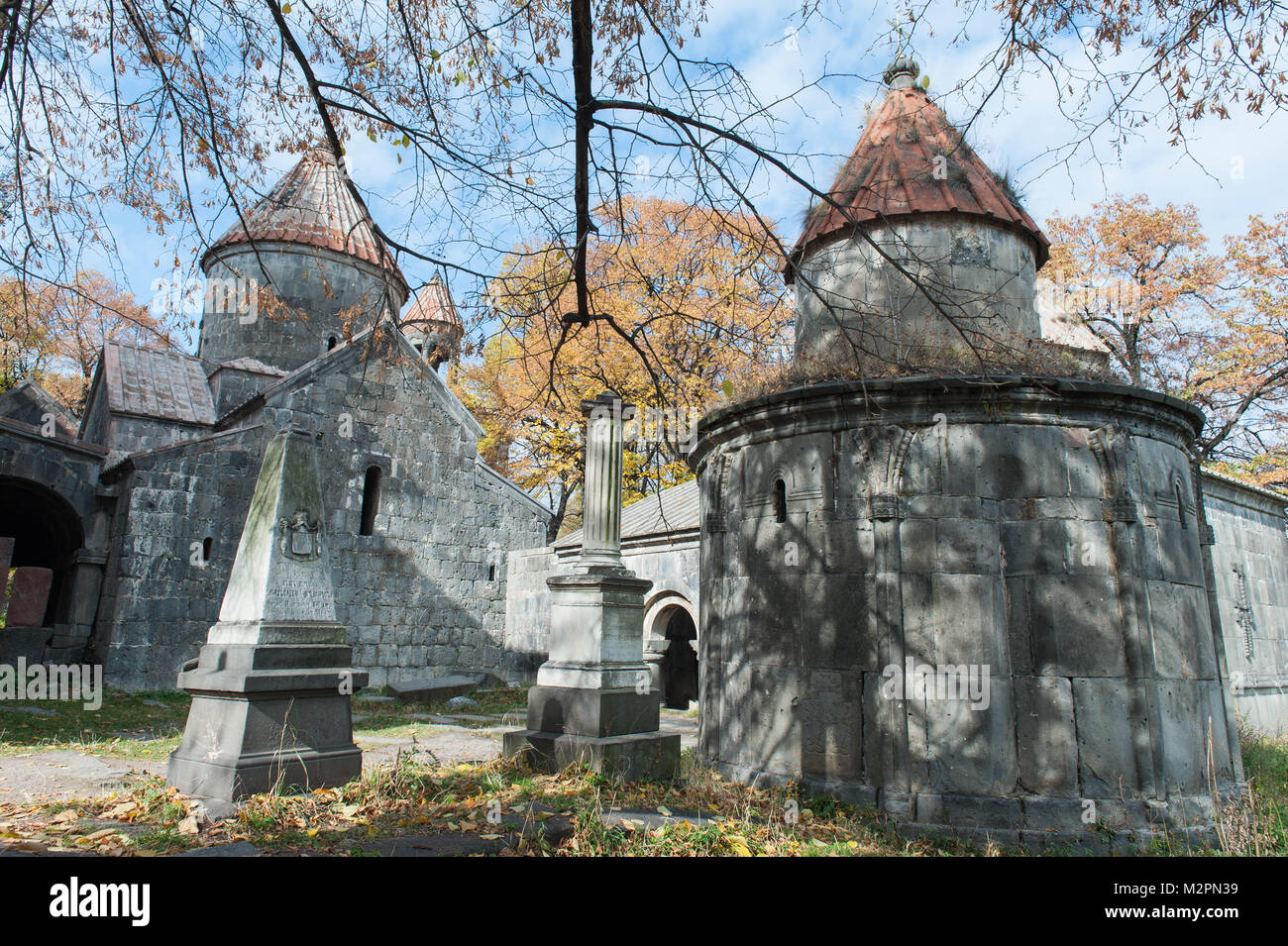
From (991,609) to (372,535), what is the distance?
38.2 feet

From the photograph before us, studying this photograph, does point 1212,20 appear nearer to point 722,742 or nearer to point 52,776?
point 722,742

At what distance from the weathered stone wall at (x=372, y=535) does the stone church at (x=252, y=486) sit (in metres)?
0.03

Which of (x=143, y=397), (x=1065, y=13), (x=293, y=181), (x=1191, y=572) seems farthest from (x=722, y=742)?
(x=143, y=397)

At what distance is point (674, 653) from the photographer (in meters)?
15.2

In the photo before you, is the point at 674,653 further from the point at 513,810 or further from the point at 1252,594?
the point at 513,810

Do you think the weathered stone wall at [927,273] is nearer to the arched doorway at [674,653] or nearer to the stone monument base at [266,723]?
the stone monument base at [266,723]

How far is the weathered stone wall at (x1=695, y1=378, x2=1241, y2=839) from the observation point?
18.0ft

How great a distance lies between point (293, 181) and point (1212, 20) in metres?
7.01

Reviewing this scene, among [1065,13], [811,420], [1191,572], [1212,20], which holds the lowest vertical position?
[1191,572]

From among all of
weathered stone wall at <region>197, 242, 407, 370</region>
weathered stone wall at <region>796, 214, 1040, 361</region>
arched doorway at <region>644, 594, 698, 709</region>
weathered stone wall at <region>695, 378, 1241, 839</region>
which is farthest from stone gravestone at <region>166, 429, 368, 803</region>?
weathered stone wall at <region>197, 242, 407, 370</region>

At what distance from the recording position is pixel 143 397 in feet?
50.7

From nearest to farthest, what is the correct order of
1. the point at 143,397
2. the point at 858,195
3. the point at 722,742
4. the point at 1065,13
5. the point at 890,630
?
1. the point at 1065,13
2. the point at 890,630
3. the point at 722,742
4. the point at 858,195
5. the point at 143,397

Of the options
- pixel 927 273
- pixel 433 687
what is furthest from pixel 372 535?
pixel 927 273

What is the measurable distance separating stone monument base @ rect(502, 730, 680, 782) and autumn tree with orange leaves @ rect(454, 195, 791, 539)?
102 inches
